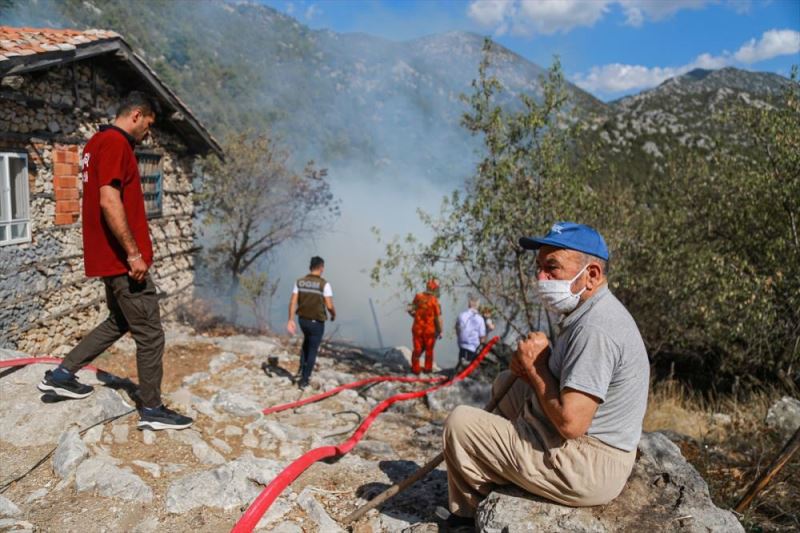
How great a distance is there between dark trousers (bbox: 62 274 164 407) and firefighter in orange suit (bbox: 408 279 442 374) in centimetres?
527

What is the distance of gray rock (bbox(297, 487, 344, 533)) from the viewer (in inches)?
129

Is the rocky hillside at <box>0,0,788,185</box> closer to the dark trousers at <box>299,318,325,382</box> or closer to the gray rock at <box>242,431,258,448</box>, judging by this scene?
the dark trousers at <box>299,318,325,382</box>

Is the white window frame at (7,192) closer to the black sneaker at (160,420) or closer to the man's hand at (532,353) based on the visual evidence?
the black sneaker at (160,420)

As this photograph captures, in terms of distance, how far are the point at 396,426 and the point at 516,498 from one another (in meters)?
3.45

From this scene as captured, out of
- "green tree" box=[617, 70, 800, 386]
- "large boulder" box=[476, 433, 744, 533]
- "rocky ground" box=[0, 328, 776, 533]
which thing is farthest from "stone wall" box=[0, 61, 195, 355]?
"green tree" box=[617, 70, 800, 386]

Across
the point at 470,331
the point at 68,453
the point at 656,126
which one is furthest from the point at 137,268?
the point at 656,126

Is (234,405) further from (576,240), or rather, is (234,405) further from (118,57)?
(118,57)

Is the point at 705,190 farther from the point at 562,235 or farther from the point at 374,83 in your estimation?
the point at 374,83

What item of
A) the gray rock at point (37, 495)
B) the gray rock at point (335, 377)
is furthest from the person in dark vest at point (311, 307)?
the gray rock at point (37, 495)

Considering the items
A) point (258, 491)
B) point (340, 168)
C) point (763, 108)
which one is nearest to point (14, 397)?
point (258, 491)

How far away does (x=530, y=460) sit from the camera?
8.60 ft

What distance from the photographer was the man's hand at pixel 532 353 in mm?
2662

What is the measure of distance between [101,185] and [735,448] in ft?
21.4

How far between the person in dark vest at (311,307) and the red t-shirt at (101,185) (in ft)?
11.6
